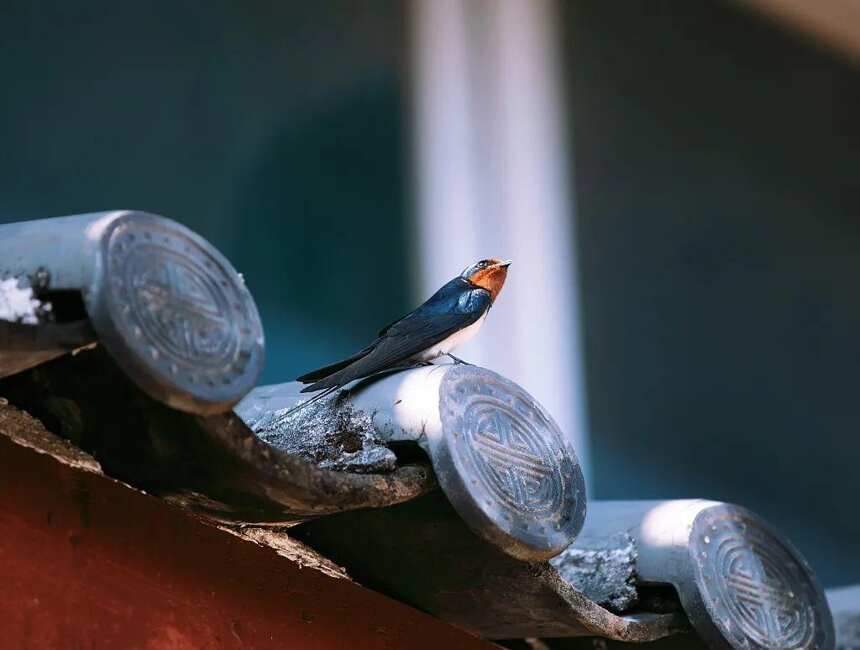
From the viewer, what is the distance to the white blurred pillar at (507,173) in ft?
18.8

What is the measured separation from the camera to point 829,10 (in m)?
6.88

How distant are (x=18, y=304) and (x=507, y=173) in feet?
13.8

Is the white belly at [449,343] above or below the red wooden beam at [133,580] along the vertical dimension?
above

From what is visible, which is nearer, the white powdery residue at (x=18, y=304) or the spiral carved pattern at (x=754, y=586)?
the white powdery residue at (x=18, y=304)

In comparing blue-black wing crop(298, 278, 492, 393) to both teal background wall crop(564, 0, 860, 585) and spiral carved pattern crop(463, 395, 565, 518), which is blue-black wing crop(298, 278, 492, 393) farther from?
teal background wall crop(564, 0, 860, 585)

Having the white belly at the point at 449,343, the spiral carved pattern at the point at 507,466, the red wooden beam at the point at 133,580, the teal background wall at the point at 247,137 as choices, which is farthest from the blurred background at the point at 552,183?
the spiral carved pattern at the point at 507,466

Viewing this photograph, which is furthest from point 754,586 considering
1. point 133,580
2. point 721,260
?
point 721,260

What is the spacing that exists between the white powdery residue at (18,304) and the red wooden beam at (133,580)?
29 cm

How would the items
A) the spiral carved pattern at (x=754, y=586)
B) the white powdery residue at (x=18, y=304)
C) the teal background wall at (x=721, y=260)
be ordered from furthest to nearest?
the teal background wall at (x=721, y=260), the spiral carved pattern at (x=754, y=586), the white powdery residue at (x=18, y=304)

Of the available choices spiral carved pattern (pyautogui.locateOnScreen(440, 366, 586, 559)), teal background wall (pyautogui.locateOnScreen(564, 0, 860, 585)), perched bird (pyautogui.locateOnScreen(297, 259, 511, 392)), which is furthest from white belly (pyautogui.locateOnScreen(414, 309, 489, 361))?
teal background wall (pyautogui.locateOnScreen(564, 0, 860, 585))

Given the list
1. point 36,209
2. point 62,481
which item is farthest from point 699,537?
point 36,209

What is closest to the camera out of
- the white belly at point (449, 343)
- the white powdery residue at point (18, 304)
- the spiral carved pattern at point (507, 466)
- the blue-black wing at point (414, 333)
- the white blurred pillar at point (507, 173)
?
the white powdery residue at point (18, 304)

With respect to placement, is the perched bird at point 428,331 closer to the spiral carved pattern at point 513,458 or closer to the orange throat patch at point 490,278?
the orange throat patch at point 490,278

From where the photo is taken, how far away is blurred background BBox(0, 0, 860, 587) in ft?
14.2
